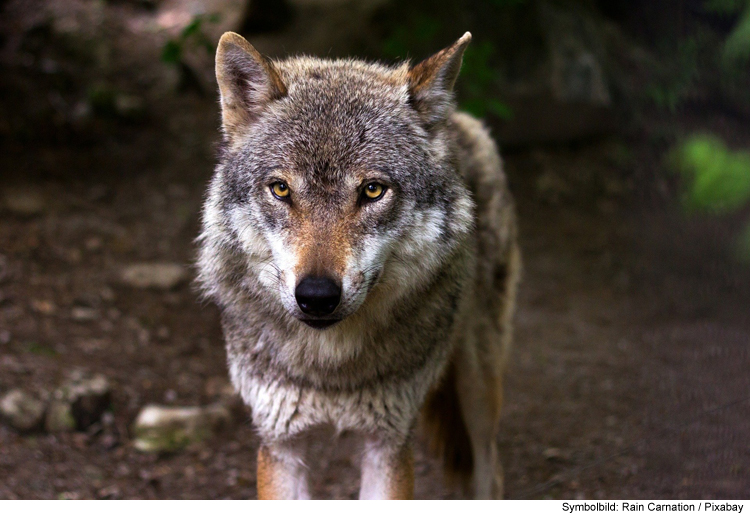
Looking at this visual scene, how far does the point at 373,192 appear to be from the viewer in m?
2.83

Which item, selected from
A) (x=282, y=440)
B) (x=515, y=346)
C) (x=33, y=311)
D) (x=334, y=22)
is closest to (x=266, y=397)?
(x=282, y=440)

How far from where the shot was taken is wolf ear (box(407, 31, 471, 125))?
9.90 feet

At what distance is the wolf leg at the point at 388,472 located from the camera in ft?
10.6

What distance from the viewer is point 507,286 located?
4.40 metres

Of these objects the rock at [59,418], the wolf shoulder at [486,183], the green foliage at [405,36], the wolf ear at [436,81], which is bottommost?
the rock at [59,418]

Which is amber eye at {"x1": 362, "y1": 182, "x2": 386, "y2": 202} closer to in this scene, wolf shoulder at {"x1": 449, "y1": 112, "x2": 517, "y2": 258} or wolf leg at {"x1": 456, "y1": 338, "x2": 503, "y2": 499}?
wolf shoulder at {"x1": 449, "y1": 112, "x2": 517, "y2": 258}

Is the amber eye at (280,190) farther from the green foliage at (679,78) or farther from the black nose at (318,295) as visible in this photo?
the green foliage at (679,78)

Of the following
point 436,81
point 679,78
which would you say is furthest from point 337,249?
point 679,78

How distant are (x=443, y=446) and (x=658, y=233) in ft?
8.80

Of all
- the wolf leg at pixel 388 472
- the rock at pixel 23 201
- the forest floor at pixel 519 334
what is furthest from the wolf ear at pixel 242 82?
the rock at pixel 23 201

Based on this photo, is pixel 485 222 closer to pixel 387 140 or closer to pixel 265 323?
pixel 387 140

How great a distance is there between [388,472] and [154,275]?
11.6ft

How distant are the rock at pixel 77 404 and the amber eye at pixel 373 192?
2811 mm

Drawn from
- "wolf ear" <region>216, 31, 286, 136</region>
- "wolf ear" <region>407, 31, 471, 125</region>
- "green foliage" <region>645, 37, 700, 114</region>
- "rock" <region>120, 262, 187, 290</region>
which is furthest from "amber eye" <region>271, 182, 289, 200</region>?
"rock" <region>120, 262, 187, 290</region>
